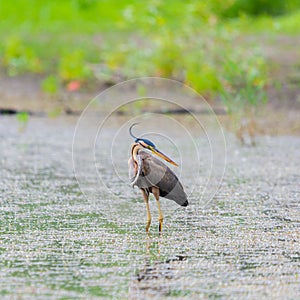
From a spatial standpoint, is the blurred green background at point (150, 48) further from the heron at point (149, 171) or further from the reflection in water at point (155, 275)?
the reflection in water at point (155, 275)

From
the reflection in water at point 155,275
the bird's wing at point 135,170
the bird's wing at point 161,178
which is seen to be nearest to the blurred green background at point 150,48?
the bird's wing at point 161,178

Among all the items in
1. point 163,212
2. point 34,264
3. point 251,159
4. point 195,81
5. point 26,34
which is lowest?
point 34,264

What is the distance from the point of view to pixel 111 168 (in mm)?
8766

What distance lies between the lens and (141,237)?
605cm

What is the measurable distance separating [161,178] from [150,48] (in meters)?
8.48

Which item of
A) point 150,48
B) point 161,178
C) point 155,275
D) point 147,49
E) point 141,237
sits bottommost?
point 155,275

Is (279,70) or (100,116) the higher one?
(279,70)

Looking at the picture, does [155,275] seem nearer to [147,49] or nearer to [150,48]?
[147,49]

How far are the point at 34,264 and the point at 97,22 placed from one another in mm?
12468

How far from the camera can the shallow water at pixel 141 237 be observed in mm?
4957

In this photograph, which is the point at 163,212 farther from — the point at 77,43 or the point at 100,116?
the point at 77,43

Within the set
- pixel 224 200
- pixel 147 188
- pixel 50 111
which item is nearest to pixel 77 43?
pixel 50 111

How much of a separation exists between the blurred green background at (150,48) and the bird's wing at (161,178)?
3.85 metres

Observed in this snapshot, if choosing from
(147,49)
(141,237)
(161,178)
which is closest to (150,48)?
(147,49)
